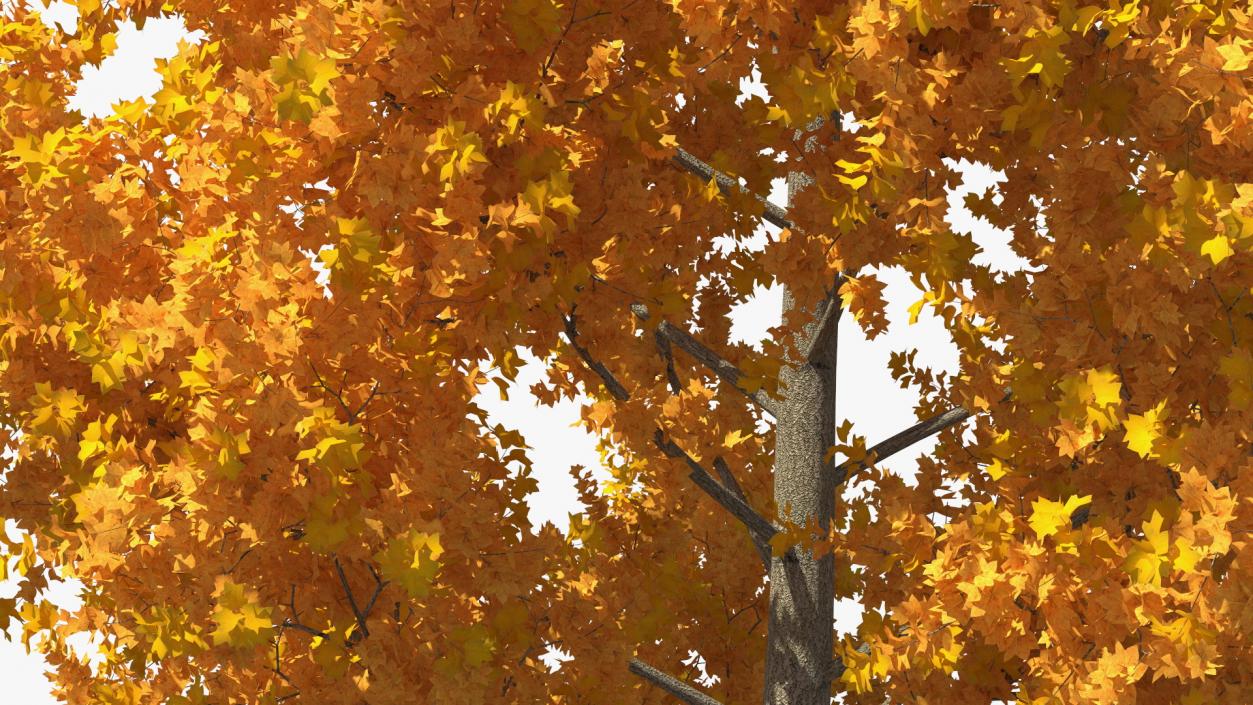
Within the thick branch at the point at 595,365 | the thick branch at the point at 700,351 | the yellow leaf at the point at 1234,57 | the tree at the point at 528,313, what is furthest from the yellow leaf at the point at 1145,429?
the thick branch at the point at 700,351

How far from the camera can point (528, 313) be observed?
6.47 m

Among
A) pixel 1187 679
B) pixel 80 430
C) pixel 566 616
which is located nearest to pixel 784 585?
pixel 566 616

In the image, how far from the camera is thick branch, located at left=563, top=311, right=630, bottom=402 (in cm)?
700

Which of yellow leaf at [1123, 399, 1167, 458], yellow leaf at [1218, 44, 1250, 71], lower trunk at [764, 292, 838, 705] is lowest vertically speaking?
yellow leaf at [1123, 399, 1167, 458]

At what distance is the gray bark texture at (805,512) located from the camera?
8.48 meters

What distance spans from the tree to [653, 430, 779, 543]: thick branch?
0.40 m

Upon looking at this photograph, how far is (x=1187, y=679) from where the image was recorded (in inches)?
217

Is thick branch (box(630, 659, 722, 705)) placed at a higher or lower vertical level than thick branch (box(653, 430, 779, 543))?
lower

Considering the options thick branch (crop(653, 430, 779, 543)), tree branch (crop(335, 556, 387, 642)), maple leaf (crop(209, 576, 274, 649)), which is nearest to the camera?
maple leaf (crop(209, 576, 274, 649))

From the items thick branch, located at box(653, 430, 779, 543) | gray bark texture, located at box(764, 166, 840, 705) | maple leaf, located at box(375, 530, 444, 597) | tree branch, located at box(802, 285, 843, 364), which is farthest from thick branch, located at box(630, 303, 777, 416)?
maple leaf, located at box(375, 530, 444, 597)

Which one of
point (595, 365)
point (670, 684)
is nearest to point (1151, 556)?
point (595, 365)

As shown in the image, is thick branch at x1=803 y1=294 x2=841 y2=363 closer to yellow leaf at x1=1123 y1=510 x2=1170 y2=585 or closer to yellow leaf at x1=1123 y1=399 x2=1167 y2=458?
yellow leaf at x1=1123 y1=399 x2=1167 y2=458

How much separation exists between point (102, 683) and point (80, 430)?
6.29 feet

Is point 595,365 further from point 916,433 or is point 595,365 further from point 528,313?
point 916,433
